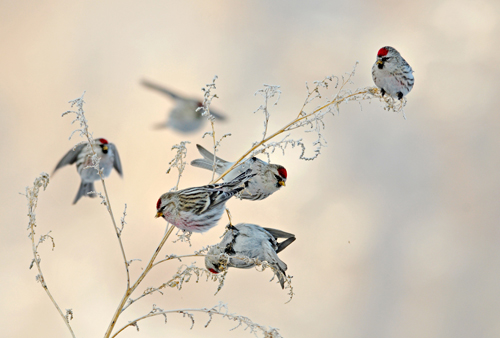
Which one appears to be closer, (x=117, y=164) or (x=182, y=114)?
(x=117, y=164)

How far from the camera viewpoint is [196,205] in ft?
3.33

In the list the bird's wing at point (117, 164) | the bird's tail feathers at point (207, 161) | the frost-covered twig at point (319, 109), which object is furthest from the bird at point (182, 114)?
the frost-covered twig at point (319, 109)

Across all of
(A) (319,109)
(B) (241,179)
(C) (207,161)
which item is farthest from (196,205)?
(A) (319,109)

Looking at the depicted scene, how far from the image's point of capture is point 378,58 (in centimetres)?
116

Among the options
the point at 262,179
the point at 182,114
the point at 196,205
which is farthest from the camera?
the point at 182,114

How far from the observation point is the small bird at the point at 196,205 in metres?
0.98

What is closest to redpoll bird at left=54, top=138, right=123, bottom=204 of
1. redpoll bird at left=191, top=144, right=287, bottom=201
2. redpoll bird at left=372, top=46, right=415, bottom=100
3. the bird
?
the bird

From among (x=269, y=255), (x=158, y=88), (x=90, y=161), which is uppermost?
(x=158, y=88)

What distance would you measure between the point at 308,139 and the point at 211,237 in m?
0.61

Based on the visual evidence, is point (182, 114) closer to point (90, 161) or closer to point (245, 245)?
point (90, 161)

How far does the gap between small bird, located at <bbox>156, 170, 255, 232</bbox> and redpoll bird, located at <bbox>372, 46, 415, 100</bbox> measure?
0.47 metres

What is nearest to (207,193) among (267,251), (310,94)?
(267,251)

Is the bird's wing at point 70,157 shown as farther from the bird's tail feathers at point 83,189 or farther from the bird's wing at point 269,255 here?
the bird's wing at point 269,255

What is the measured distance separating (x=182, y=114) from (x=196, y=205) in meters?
1.08
